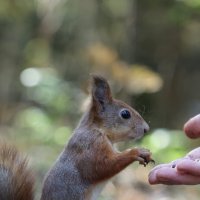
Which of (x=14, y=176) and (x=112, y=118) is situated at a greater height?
(x=112, y=118)

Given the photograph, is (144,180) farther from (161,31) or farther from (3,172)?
(161,31)

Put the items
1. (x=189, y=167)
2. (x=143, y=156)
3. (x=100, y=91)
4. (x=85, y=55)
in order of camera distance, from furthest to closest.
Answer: (x=85, y=55), (x=100, y=91), (x=143, y=156), (x=189, y=167)

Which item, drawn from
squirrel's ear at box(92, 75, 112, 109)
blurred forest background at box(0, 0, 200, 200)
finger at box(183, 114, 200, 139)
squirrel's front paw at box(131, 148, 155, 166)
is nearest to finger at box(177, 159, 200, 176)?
squirrel's front paw at box(131, 148, 155, 166)

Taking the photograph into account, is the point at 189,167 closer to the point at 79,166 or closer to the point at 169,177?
the point at 169,177

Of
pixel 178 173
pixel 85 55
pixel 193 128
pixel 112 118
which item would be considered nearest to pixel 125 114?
pixel 112 118

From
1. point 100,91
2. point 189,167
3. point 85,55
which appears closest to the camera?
point 189,167

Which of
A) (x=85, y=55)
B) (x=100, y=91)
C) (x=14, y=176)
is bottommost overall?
(x=85, y=55)
